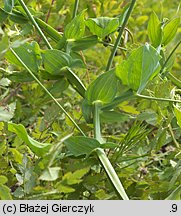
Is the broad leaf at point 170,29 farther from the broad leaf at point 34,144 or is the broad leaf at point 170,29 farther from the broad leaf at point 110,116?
the broad leaf at point 34,144

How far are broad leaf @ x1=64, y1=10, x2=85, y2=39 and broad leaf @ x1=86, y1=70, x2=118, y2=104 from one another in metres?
0.06

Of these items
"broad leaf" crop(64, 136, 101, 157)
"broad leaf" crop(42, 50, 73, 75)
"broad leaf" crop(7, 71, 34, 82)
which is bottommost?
"broad leaf" crop(64, 136, 101, 157)

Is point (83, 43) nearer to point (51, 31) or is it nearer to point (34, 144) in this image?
point (51, 31)

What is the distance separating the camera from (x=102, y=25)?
56cm

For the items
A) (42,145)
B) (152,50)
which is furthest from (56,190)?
(152,50)

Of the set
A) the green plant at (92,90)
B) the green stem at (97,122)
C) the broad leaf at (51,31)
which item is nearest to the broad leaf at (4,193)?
the green plant at (92,90)

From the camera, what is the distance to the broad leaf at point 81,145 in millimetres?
494

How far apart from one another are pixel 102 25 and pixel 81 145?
0.47 ft

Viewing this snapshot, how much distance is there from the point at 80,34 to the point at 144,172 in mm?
203

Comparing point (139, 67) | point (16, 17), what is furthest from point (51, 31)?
point (139, 67)

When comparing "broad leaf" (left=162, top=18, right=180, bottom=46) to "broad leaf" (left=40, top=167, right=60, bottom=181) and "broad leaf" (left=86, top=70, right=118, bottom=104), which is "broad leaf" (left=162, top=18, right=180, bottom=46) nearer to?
"broad leaf" (left=86, top=70, right=118, bottom=104)

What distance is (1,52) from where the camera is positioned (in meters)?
0.41

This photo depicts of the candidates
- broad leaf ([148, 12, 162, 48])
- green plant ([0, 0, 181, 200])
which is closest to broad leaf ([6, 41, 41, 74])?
green plant ([0, 0, 181, 200])

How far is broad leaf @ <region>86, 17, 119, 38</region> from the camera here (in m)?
0.56
